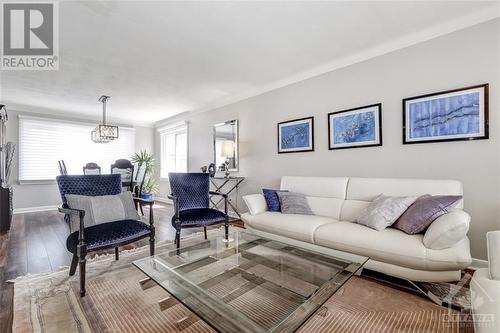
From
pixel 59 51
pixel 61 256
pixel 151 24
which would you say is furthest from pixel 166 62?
pixel 61 256

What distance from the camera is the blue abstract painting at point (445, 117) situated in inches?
85.5

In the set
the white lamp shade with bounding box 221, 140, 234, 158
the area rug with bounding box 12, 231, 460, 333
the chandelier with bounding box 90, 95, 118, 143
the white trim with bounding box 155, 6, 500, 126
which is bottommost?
the area rug with bounding box 12, 231, 460, 333

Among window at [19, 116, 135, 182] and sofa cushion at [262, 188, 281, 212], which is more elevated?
window at [19, 116, 135, 182]

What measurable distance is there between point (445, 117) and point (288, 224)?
76.1 inches

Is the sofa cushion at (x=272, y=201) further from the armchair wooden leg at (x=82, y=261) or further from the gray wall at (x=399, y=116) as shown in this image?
the armchair wooden leg at (x=82, y=261)

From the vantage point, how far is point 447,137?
230 centimetres

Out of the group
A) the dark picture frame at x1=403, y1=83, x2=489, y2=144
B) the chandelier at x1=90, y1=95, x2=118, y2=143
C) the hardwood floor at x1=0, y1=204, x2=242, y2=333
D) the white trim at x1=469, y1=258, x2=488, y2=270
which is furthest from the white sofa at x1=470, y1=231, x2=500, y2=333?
the chandelier at x1=90, y1=95, x2=118, y2=143

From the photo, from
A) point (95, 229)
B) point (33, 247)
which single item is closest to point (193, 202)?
point (95, 229)

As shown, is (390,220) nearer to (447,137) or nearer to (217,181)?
(447,137)

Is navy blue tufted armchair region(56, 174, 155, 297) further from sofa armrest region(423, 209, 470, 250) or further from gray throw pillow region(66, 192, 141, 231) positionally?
sofa armrest region(423, 209, 470, 250)

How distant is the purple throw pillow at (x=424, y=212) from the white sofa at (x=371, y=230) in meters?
0.07

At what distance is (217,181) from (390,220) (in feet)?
11.4

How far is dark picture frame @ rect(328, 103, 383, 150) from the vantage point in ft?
9.11

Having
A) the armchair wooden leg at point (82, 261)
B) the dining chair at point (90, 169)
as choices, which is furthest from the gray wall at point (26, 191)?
the armchair wooden leg at point (82, 261)
